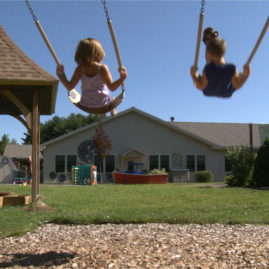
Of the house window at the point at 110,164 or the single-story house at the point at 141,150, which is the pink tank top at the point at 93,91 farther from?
the house window at the point at 110,164

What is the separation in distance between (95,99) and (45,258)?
213 cm

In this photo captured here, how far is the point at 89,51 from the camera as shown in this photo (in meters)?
4.16

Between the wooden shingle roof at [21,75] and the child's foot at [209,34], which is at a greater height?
the wooden shingle roof at [21,75]

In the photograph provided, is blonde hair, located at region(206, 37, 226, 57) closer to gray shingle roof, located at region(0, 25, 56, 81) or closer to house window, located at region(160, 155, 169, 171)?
gray shingle roof, located at region(0, 25, 56, 81)

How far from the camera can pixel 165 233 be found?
6.05 meters

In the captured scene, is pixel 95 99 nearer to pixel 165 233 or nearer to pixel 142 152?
pixel 165 233

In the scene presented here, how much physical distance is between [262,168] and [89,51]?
14068 millimetres

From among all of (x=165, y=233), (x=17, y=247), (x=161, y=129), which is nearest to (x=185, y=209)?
(x=165, y=233)

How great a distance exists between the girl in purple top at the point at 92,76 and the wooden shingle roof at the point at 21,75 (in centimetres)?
413

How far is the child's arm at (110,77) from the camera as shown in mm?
4250

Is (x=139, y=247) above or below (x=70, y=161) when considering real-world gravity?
below

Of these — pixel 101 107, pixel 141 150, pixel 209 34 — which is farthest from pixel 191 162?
pixel 209 34

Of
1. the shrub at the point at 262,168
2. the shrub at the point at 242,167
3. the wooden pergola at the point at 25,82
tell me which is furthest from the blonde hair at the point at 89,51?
the shrub at the point at 242,167

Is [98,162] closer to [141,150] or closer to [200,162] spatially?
[141,150]
